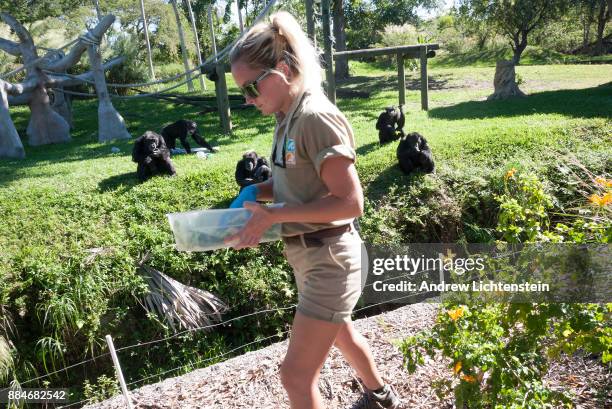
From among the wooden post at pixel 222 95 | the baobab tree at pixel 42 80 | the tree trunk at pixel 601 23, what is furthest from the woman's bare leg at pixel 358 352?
the tree trunk at pixel 601 23

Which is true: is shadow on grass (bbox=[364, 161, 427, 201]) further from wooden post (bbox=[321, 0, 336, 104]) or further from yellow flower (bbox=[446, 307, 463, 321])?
yellow flower (bbox=[446, 307, 463, 321])

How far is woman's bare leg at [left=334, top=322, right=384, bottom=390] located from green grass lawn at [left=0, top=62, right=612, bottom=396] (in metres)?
2.11

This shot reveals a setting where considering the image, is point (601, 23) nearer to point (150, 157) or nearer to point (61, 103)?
point (61, 103)

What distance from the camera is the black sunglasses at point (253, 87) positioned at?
1910 millimetres

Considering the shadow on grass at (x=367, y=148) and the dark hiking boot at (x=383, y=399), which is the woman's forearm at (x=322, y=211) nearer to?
the dark hiking boot at (x=383, y=399)

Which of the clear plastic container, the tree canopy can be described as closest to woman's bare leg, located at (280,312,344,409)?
the clear plastic container

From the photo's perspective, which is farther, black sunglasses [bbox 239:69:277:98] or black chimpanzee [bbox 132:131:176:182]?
black chimpanzee [bbox 132:131:176:182]

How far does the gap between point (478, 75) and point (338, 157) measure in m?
16.8

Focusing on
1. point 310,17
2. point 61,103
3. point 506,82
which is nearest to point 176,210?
point 310,17

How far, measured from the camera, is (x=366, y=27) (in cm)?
2462

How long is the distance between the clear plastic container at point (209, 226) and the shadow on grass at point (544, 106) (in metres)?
7.63

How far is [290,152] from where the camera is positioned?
6.32 feet

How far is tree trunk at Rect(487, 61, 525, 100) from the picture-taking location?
11758 millimetres

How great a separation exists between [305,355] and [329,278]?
0.31 meters
